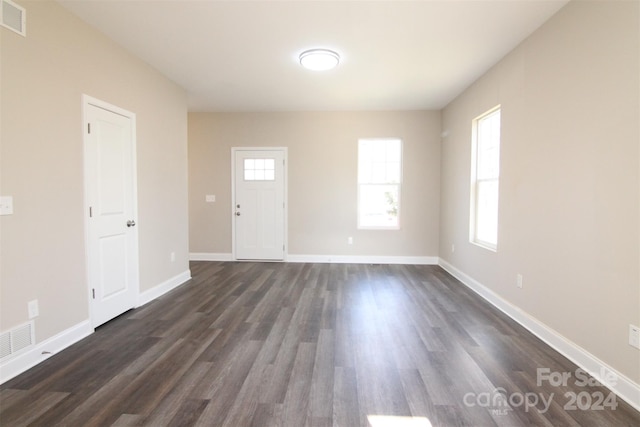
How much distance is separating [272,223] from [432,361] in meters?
3.84

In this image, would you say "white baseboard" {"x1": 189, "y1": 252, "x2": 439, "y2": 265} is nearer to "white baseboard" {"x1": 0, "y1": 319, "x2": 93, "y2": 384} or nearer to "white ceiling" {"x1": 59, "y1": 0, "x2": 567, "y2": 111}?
"white ceiling" {"x1": 59, "y1": 0, "x2": 567, "y2": 111}

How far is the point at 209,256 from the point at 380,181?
3.49m

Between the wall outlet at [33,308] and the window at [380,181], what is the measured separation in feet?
14.2

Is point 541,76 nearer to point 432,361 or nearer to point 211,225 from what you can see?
point 432,361

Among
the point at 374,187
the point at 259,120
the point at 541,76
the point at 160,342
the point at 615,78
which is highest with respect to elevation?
the point at 259,120

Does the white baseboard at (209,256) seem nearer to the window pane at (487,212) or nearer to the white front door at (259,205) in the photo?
the white front door at (259,205)

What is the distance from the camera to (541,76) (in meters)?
2.56

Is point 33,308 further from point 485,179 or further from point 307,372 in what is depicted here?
point 485,179

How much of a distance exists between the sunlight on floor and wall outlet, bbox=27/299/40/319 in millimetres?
2410

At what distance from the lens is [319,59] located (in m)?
3.10

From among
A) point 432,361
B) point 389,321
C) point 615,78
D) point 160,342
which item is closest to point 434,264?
point 389,321

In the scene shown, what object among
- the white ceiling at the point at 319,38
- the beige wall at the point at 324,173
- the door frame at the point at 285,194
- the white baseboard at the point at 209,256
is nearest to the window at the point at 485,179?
the white ceiling at the point at 319,38

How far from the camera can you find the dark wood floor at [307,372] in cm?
163

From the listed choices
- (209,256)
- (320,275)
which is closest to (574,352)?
(320,275)
